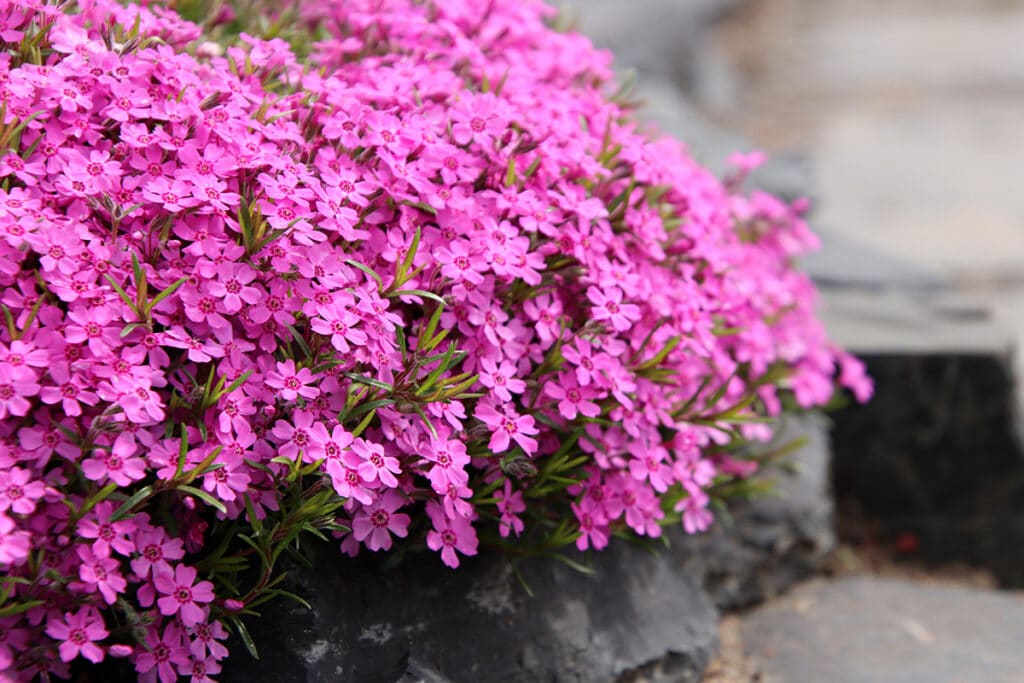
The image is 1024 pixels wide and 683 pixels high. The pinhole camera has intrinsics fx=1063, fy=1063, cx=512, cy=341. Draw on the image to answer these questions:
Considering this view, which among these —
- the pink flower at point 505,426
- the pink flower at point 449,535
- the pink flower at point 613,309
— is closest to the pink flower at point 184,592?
the pink flower at point 449,535

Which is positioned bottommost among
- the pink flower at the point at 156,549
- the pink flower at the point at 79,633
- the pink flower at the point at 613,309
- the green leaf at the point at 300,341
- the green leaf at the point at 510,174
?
the pink flower at the point at 79,633

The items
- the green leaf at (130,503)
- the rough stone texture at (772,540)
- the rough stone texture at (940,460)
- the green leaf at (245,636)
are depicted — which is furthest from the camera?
the rough stone texture at (940,460)

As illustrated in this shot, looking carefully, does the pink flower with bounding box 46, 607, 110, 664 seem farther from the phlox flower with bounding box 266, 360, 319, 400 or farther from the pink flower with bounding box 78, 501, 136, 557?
the phlox flower with bounding box 266, 360, 319, 400

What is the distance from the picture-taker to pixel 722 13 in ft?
26.8

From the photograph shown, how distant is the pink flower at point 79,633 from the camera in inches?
60.8

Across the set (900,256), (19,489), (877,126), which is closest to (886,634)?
(19,489)

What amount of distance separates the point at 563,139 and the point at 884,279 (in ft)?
6.78

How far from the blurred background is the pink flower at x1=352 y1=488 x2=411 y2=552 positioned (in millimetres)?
1032

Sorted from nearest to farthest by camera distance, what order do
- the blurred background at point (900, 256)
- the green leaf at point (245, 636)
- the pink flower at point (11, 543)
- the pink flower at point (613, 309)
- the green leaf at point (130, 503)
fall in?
1. the pink flower at point (11, 543)
2. the green leaf at point (130, 503)
3. the green leaf at point (245, 636)
4. the pink flower at point (613, 309)
5. the blurred background at point (900, 256)

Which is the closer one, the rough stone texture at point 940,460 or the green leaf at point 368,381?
the green leaf at point 368,381

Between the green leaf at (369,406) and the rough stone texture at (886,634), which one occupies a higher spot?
the green leaf at (369,406)

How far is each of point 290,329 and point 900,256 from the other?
3.62 m

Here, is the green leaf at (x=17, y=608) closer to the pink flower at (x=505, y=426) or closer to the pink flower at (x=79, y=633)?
the pink flower at (x=79, y=633)

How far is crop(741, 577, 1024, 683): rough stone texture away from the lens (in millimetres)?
2375
